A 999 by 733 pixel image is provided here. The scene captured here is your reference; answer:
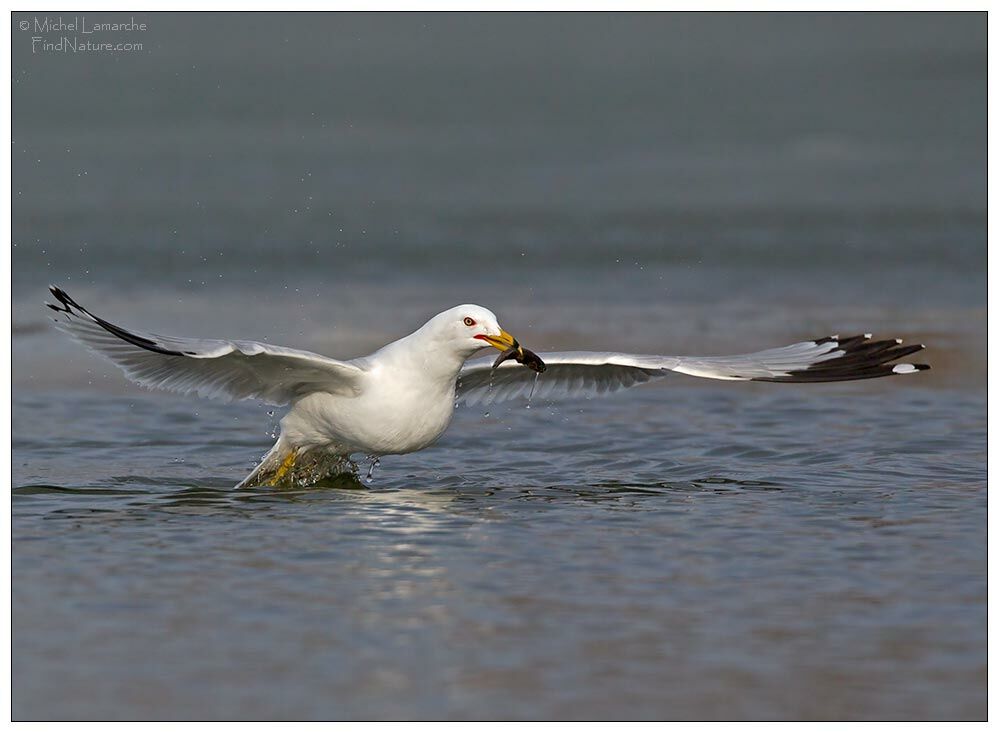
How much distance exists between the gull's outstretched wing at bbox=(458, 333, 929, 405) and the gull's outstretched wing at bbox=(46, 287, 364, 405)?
1153 millimetres

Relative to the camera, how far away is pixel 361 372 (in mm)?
9867

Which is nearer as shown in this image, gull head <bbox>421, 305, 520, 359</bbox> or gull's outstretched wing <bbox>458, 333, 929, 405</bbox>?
gull head <bbox>421, 305, 520, 359</bbox>

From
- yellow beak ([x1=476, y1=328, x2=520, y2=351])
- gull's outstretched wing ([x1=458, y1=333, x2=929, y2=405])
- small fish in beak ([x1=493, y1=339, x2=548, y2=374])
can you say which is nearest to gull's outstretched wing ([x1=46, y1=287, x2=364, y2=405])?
yellow beak ([x1=476, y1=328, x2=520, y2=351])

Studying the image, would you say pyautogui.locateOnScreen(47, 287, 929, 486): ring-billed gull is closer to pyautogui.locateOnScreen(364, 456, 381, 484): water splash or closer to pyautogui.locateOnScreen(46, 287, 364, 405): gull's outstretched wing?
pyautogui.locateOnScreen(46, 287, 364, 405): gull's outstretched wing

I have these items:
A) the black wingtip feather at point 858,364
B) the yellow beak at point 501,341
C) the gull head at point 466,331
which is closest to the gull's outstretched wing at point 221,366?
the gull head at point 466,331

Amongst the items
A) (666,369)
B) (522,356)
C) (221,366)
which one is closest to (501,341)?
(522,356)

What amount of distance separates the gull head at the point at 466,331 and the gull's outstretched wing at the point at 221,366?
19.8 inches

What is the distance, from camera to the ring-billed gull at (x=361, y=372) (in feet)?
31.9

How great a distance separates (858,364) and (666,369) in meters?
1.17

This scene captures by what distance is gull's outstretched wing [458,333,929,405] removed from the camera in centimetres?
1062

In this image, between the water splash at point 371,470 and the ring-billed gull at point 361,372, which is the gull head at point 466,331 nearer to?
the ring-billed gull at point 361,372

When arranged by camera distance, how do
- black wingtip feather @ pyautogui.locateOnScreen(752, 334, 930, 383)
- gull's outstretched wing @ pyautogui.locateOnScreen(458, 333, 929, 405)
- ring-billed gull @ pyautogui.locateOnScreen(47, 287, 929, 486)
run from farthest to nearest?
gull's outstretched wing @ pyautogui.locateOnScreen(458, 333, 929, 405), black wingtip feather @ pyautogui.locateOnScreen(752, 334, 930, 383), ring-billed gull @ pyautogui.locateOnScreen(47, 287, 929, 486)

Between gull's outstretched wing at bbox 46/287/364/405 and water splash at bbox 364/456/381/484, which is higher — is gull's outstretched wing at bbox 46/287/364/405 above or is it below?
above

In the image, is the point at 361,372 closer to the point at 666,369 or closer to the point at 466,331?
the point at 466,331
